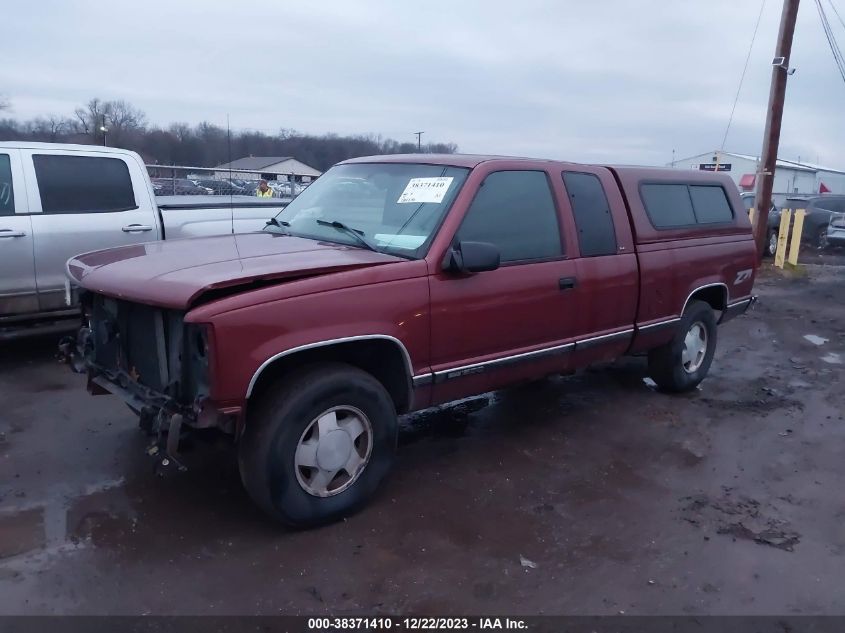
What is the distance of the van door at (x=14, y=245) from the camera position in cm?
632

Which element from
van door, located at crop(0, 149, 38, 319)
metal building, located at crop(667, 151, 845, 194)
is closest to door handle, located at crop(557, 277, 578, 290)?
van door, located at crop(0, 149, 38, 319)

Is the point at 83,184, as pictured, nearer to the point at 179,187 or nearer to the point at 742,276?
the point at 179,187

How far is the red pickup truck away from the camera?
3.53 metres

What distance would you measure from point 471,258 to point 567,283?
1.04 meters

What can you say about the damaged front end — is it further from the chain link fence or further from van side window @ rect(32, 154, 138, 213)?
the chain link fence

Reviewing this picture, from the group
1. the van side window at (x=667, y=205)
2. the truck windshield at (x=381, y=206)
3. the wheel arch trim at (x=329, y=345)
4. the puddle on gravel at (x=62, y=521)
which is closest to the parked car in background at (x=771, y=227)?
the van side window at (x=667, y=205)

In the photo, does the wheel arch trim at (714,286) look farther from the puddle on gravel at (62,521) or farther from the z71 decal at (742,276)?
the puddle on gravel at (62,521)

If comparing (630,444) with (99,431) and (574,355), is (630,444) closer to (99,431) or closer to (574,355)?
(574,355)

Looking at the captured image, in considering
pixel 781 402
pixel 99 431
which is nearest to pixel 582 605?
pixel 99 431

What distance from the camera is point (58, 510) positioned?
4.05 meters

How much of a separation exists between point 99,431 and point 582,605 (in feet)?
11.7

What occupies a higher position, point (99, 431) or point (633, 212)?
point (633, 212)

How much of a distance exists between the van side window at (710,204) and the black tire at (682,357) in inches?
30.3

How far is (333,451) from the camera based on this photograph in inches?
151
